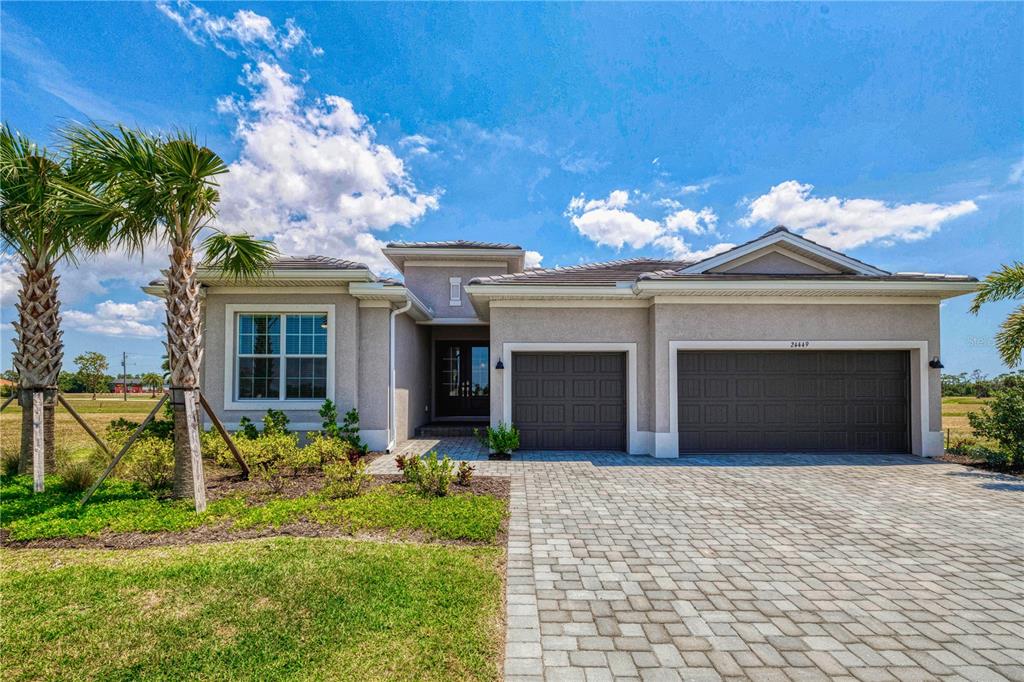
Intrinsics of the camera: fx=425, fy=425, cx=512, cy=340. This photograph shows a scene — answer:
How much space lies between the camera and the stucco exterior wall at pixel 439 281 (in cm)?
1583

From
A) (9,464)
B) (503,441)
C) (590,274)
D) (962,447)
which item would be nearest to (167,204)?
(9,464)

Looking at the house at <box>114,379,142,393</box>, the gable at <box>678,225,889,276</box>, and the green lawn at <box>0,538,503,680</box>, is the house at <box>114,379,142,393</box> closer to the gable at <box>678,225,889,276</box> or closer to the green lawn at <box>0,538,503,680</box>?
the green lawn at <box>0,538,503,680</box>

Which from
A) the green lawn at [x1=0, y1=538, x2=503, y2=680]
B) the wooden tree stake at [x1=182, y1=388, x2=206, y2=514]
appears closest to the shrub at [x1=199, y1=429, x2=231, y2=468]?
the wooden tree stake at [x1=182, y1=388, x2=206, y2=514]

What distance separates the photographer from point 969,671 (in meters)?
2.85

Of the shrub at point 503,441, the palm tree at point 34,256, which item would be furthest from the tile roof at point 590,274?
the palm tree at point 34,256

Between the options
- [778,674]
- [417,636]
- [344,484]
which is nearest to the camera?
[778,674]

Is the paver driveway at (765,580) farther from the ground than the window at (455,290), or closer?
closer

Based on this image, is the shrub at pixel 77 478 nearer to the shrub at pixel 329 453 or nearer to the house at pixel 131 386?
the shrub at pixel 329 453

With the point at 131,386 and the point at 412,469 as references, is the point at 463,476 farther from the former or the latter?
the point at 131,386

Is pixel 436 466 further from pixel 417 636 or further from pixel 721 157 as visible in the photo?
pixel 721 157

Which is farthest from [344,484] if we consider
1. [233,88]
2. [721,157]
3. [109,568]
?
[721,157]

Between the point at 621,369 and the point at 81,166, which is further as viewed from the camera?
the point at 621,369

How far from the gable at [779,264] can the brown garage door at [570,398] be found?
12.1ft

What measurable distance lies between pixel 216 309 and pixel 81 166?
4.25m
